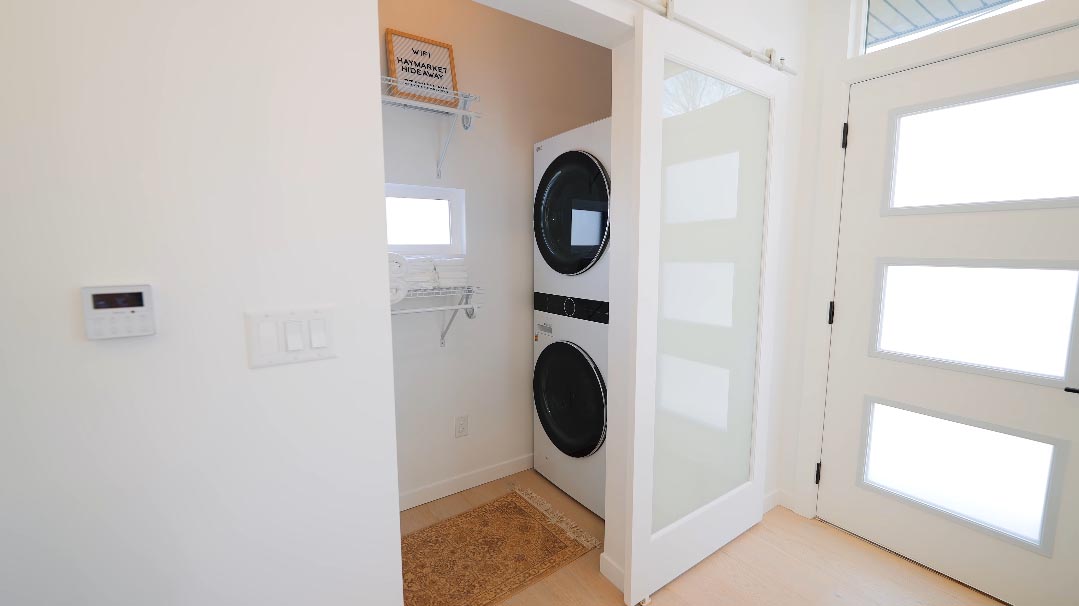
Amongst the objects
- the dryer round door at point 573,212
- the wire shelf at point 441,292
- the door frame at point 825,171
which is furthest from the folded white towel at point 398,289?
the door frame at point 825,171

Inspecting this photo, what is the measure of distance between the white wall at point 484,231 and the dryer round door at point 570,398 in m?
0.20

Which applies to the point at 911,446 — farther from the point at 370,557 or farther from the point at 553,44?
the point at 553,44

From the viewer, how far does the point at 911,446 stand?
192 cm

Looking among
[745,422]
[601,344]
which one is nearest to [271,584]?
[601,344]

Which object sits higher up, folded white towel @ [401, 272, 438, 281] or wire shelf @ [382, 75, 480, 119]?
wire shelf @ [382, 75, 480, 119]

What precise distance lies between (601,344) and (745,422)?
2.50 ft

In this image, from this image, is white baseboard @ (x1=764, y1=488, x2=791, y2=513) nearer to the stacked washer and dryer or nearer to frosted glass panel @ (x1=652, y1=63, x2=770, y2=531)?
frosted glass panel @ (x1=652, y1=63, x2=770, y2=531)

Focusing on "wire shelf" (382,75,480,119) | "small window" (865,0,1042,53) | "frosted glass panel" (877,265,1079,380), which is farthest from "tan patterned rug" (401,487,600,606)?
"small window" (865,0,1042,53)

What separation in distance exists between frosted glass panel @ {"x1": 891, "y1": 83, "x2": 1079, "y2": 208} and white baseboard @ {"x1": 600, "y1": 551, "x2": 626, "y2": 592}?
1912 millimetres

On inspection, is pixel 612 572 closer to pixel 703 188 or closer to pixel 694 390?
pixel 694 390

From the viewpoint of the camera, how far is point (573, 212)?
218cm

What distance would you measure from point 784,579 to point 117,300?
2348mm

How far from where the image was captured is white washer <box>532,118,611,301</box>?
2.01 meters

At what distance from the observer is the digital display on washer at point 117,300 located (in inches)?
31.4
